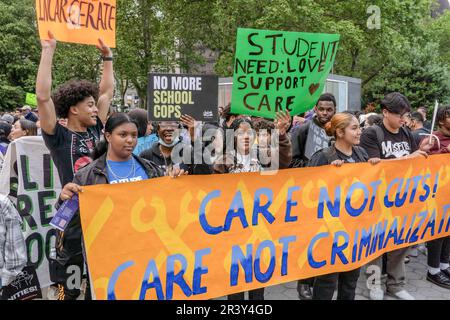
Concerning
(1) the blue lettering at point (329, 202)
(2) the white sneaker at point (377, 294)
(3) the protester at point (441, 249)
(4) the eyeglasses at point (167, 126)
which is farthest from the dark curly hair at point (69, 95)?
(3) the protester at point (441, 249)

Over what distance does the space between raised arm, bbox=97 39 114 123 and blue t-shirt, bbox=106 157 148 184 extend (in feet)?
2.63

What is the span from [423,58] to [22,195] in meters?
19.4

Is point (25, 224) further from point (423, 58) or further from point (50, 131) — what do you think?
point (423, 58)

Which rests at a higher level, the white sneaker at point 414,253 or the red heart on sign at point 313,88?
the red heart on sign at point 313,88

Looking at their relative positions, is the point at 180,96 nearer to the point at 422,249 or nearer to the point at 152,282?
the point at 152,282

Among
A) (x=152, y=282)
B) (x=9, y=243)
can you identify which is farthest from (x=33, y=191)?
(x=152, y=282)

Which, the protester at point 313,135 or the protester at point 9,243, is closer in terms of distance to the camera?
the protester at point 9,243

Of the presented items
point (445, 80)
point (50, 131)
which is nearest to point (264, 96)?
point (50, 131)

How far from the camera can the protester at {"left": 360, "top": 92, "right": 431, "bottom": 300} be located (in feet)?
12.6

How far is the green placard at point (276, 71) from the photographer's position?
3.05 meters

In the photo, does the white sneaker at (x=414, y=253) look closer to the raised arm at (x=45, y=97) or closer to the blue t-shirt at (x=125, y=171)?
the blue t-shirt at (x=125, y=171)

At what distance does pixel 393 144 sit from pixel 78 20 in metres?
2.88

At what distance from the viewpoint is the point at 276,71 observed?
3.14 m

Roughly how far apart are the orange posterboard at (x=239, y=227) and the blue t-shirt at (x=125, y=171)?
150 mm
